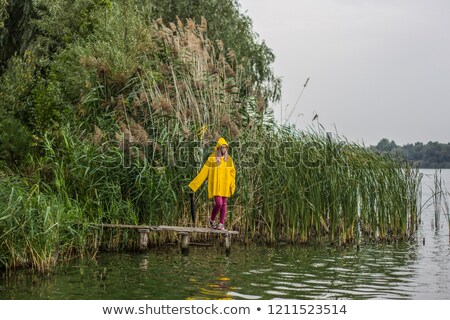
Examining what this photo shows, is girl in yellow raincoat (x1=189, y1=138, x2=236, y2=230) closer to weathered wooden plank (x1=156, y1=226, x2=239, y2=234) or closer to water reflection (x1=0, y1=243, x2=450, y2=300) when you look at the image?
weathered wooden plank (x1=156, y1=226, x2=239, y2=234)

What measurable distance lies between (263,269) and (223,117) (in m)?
3.35

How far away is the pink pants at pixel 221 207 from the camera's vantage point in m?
13.1

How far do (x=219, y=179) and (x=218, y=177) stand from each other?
37mm

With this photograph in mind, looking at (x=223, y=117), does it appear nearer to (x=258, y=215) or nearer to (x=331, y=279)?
(x=258, y=215)

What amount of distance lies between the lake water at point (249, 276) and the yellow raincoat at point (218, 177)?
1.05m

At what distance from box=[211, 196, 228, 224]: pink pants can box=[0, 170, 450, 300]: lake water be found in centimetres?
61

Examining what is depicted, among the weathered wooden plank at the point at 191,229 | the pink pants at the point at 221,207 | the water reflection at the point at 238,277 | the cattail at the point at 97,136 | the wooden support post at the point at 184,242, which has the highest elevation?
the cattail at the point at 97,136

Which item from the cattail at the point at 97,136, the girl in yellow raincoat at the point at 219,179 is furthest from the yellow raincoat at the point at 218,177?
the cattail at the point at 97,136

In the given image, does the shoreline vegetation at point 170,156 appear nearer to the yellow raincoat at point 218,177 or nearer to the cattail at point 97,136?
the cattail at point 97,136

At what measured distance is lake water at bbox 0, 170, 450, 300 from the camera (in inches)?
388

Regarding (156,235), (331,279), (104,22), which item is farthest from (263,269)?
(104,22)

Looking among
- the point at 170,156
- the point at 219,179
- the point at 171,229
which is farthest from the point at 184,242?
the point at 170,156

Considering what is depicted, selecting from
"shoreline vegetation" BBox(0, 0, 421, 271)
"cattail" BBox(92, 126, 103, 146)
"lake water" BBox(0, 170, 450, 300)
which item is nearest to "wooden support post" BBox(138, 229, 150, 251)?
"lake water" BBox(0, 170, 450, 300)

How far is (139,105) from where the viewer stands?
14.1 metres
